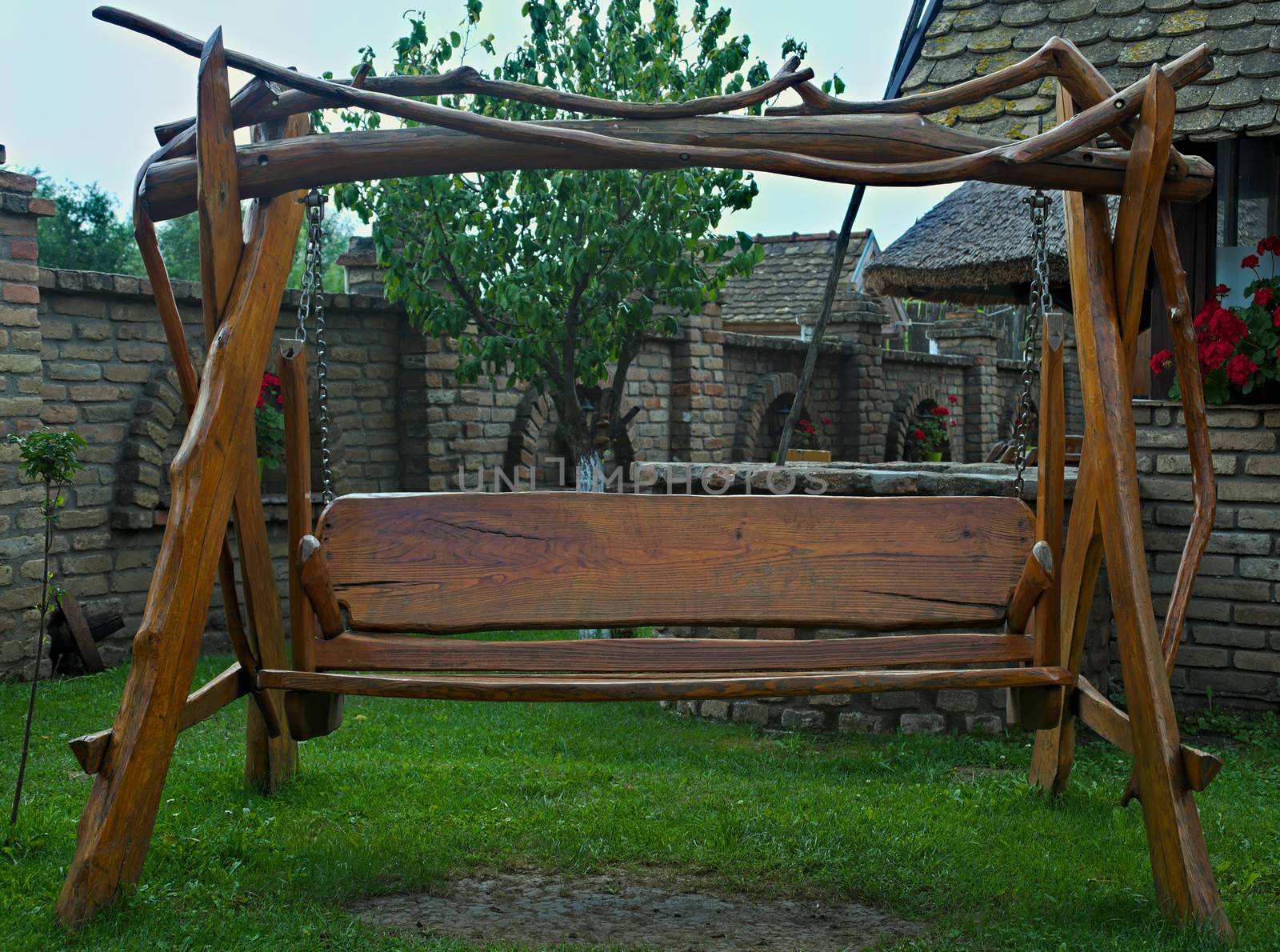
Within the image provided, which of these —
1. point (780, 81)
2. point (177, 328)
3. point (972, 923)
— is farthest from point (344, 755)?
point (780, 81)

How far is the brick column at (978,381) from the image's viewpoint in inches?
780

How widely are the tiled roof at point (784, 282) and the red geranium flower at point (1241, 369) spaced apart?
1402 cm

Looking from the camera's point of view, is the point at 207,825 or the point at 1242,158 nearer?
the point at 207,825

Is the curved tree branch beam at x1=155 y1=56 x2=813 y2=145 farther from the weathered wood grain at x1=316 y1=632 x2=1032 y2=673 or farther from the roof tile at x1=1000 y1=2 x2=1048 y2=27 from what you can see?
the roof tile at x1=1000 y1=2 x2=1048 y2=27

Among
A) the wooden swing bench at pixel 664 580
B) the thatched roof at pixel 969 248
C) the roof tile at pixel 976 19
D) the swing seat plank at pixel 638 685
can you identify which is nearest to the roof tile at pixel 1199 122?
the roof tile at pixel 976 19

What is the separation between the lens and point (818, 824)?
395 centimetres

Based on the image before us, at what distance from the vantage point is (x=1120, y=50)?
602 centimetres

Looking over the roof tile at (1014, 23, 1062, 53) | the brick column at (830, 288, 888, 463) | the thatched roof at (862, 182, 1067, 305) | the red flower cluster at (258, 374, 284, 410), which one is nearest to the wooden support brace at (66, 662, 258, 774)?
the roof tile at (1014, 23, 1062, 53)

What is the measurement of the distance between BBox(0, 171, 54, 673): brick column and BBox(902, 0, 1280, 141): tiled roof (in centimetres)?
495

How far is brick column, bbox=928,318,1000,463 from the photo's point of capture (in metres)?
19.8

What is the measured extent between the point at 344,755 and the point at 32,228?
405 centimetres

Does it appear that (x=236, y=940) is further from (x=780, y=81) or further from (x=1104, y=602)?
(x=1104, y=602)

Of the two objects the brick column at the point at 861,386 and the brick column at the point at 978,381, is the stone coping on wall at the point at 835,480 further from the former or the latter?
the brick column at the point at 978,381

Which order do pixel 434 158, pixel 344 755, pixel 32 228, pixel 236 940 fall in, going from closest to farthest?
pixel 236 940
pixel 434 158
pixel 344 755
pixel 32 228
